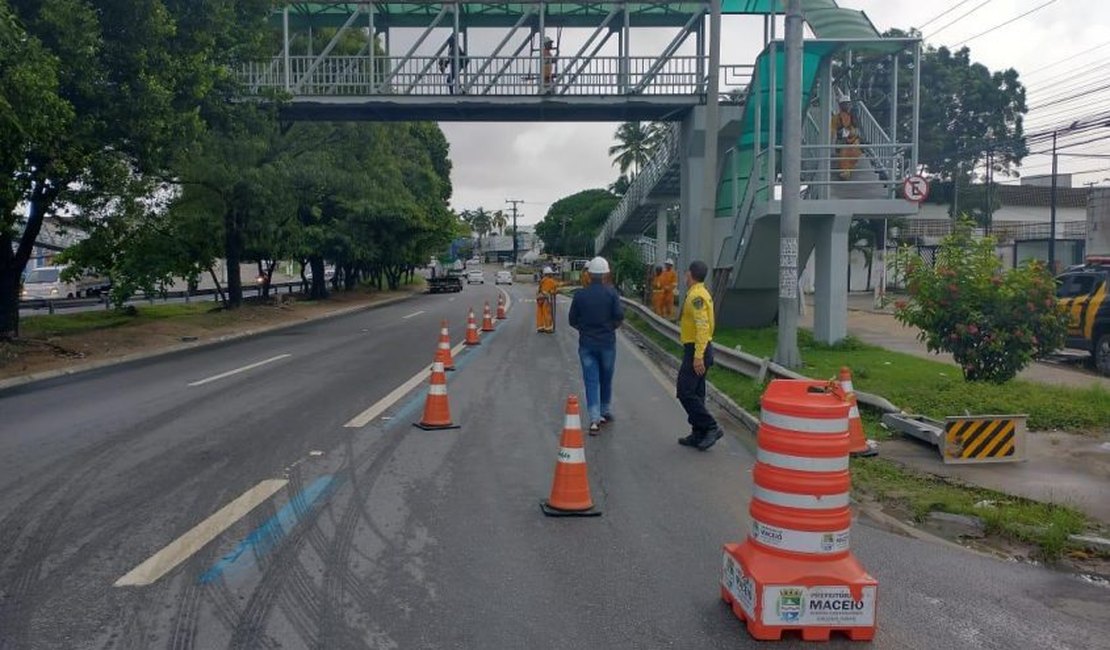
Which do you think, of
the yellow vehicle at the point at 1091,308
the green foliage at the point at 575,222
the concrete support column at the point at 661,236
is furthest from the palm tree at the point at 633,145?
the yellow vehicle at the point at 1091,308

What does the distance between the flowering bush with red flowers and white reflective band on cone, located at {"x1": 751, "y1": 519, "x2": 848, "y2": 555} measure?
25.4ft

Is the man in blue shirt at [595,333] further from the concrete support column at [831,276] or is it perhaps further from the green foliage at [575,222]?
the green foliage at [575,222]

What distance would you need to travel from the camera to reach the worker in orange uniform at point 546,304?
78.0 feet

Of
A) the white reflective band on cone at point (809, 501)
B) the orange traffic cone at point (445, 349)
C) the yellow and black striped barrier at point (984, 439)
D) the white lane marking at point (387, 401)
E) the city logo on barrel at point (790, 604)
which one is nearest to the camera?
the city logo on barrel at point (790, 604)

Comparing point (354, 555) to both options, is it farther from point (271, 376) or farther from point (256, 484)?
point (271, 376)

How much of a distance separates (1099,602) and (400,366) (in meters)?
12.5

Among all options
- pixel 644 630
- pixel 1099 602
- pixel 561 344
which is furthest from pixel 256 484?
pixel 561 344

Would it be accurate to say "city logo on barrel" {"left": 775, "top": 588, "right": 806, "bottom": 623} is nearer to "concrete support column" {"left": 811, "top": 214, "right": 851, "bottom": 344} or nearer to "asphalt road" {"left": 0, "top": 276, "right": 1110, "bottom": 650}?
"asphalt road" {"left": 0, "top": 276, "right": 1110, "bottom": 650}

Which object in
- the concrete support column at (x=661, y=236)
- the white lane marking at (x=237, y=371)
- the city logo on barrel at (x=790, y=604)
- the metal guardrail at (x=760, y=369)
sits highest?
the concrete support column at (x=661, y=236)

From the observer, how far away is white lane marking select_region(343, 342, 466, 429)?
10.6m

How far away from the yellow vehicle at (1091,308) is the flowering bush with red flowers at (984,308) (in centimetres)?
471

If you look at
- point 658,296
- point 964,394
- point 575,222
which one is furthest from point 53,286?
point 575,222

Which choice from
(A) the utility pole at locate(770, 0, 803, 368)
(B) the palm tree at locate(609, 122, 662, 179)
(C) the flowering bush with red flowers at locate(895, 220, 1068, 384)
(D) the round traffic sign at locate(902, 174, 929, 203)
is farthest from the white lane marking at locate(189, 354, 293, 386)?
(B) the palm tree at locate(609, 122, 662, 179)

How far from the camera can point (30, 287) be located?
40.6 meters
